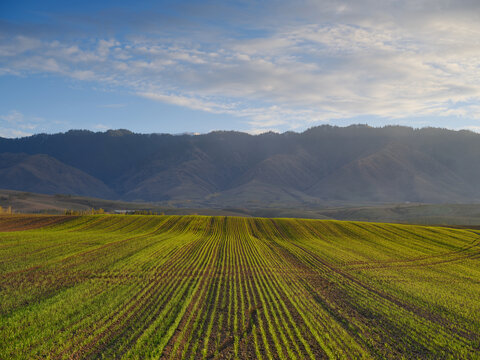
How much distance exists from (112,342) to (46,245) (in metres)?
27.4

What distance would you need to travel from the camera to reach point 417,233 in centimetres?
5459

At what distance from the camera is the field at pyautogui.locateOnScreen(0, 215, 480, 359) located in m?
13.4

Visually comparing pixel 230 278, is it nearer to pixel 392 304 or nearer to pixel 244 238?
pixel 392 304

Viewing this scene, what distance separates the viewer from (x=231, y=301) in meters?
19.1

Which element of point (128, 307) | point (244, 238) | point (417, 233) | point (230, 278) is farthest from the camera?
point (417, 233)

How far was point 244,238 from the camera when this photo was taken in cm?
5072

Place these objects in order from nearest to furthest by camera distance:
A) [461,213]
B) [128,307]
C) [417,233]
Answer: [128,307] < [417,233] < [461,213]

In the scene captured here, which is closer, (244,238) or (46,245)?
(46,245)

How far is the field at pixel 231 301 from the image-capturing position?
13.4 meters

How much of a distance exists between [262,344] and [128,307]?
7623 millimetres

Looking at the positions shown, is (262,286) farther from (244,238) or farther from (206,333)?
(244,238)

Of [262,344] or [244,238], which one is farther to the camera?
[244,238]

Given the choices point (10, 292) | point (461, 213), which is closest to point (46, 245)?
point (10, 292)

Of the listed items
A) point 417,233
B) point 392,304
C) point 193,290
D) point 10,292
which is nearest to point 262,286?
point 193,290
